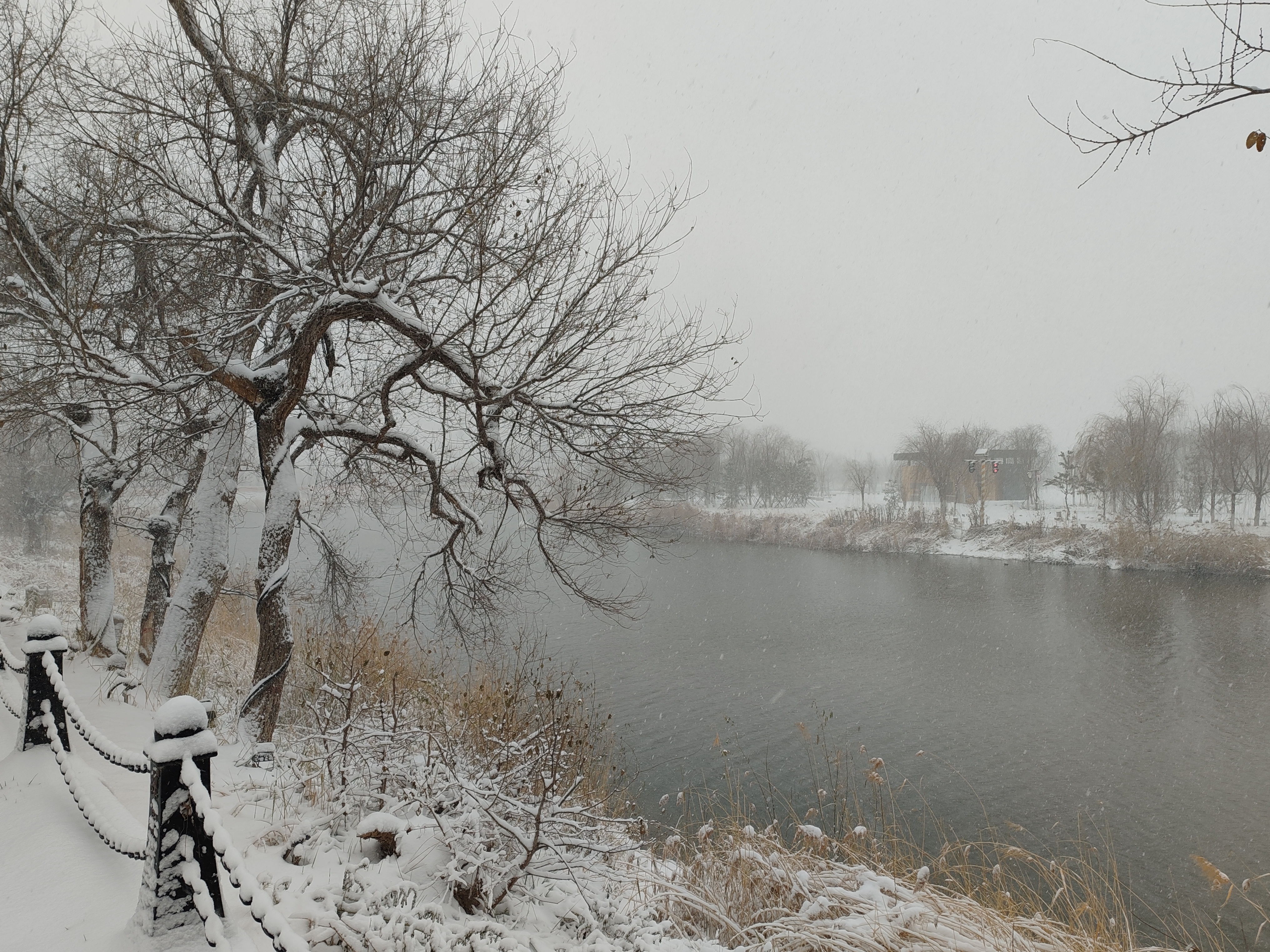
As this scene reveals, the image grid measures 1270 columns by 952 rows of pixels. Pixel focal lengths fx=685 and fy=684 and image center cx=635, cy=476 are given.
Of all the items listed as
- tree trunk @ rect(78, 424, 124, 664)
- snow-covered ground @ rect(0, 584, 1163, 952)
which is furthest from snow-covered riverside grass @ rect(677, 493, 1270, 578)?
snow-covered ground @ rect(0, 584, 1163, 952)

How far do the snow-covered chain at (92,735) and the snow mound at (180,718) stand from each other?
0.53 feet

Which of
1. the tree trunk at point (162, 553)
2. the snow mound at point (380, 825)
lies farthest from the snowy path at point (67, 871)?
the tree trunk at point (162, 553)

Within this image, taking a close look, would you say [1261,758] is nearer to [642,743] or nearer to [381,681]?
[642,743]

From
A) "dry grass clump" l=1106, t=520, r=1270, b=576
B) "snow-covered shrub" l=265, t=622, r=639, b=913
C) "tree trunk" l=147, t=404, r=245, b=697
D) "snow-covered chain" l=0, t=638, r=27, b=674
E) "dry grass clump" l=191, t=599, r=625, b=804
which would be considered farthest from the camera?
"dry grass clump" l=1106, t=520, r=1270, b=576

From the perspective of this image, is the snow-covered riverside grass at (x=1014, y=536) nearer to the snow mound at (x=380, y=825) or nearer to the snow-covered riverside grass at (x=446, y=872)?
the snow-covered riverside grass at (x=446, y=872)

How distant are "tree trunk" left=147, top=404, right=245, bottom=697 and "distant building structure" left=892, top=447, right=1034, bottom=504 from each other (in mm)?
52250

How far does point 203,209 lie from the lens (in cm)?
561

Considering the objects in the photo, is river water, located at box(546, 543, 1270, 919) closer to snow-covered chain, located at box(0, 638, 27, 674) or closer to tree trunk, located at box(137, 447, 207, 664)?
snow-covered chain, located at box(0, 638, 27, 674)

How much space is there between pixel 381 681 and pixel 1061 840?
932 centimetres

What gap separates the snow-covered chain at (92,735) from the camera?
2662mm

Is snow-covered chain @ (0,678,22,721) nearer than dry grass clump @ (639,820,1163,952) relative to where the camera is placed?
No

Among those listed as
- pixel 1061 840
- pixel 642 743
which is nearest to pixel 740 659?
pixel 642 743

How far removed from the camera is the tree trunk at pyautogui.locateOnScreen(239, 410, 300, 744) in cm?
677

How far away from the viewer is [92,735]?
3.03m
